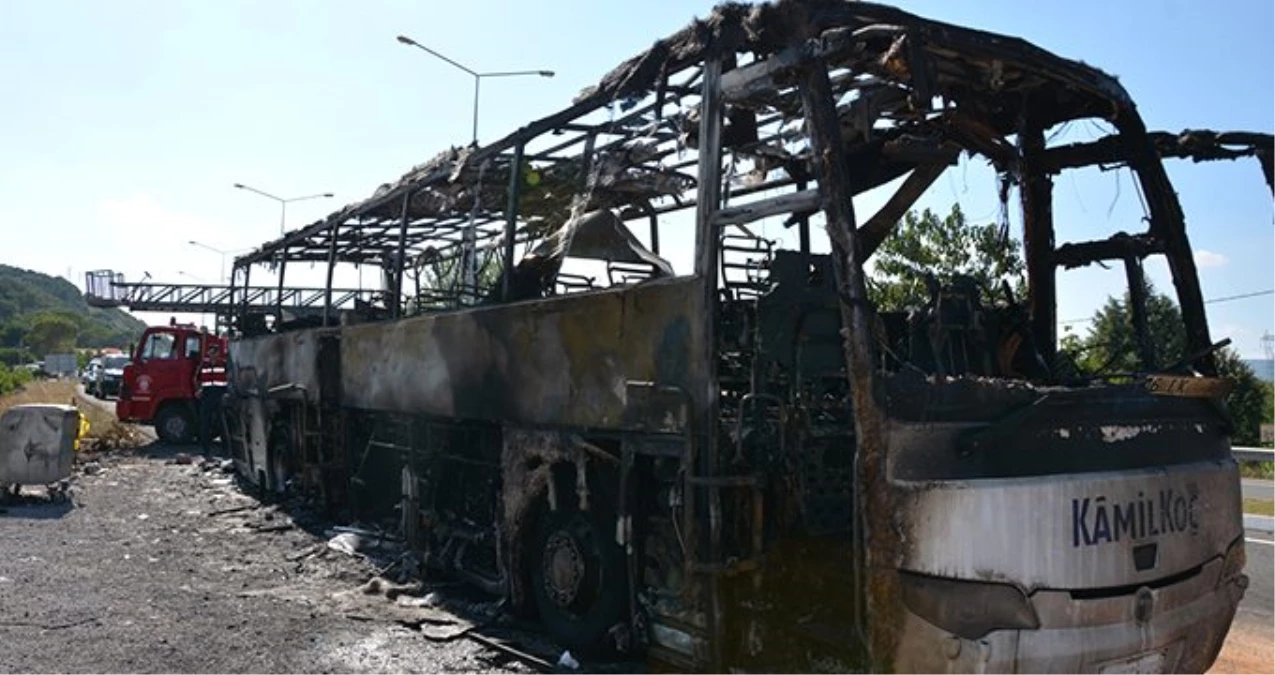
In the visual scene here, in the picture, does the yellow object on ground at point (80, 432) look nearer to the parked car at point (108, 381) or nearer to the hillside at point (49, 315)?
the parked car at point (108, 381)

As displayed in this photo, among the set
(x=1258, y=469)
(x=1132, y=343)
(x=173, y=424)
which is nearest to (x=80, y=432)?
(x=173, y=424)

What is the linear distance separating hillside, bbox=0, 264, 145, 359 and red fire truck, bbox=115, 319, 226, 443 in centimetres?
7719

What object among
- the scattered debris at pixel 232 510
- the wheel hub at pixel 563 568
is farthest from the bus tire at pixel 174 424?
the wheel hub at pixel 563 568

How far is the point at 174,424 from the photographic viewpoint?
67.5 feet

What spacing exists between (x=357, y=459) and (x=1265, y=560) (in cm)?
900

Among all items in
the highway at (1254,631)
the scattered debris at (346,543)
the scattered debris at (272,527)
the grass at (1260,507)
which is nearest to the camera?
the highway at (1254,631)

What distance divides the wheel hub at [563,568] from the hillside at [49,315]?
94115 mm

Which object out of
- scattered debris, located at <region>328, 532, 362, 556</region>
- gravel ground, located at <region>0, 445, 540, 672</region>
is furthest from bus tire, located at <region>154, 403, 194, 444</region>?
scattered debris, located at <region>328, 532, 362, 556</region>

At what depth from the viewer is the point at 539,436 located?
6301mm

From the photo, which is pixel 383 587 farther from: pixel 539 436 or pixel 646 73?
pixel 646 73

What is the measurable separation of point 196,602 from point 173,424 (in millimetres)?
14698

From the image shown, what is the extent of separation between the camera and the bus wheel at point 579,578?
5691mm

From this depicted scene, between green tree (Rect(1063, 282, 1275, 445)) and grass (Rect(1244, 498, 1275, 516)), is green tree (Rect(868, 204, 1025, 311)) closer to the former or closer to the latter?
green tree (Rect(1063, 282, 1275, 445))

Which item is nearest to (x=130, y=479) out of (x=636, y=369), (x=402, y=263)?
(x=402, y=263)
